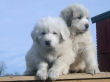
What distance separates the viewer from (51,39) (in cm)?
422

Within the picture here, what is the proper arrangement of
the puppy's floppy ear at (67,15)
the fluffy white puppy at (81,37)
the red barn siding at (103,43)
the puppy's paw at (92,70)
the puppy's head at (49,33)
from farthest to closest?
the red barn siding at (103,43) < the puppy's floppy ear at (67,15) < the fluffy white puppy at (81,37) < the puppy's paw at (92,70) < the puppy's head at (49,33)

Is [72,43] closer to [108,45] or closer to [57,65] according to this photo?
[57,65]

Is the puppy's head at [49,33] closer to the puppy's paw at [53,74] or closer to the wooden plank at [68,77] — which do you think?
the puppy's paw at [53,74]

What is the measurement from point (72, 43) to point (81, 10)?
538 mm

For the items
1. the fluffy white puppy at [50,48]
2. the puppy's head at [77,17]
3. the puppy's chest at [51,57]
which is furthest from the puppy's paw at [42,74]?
Answer: the puppy's head at [77,17]

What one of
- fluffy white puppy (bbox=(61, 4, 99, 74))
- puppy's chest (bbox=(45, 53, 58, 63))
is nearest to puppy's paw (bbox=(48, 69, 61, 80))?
puppy's chest (bbox=(45, 53, 58, 63))

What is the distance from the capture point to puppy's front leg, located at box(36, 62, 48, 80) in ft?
13.6

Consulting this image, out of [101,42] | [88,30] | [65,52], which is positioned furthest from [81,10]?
[101,42]

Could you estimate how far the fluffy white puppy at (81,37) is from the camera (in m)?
4.72

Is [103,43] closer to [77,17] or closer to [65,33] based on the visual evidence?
[77,17]

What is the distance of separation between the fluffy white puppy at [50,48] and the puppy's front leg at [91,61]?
261 millimetres

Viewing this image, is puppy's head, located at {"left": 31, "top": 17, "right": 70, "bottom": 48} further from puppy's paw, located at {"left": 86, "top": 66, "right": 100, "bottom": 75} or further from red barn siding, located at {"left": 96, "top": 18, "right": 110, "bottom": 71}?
red barn siding, located at {"left": 96, "top": 18, "right": 110, "bottom": 71}

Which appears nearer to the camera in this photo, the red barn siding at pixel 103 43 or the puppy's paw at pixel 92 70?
the puppy's paw at pixel 92 70

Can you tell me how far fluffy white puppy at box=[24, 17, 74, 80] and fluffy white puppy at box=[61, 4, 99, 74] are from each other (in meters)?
0.25
